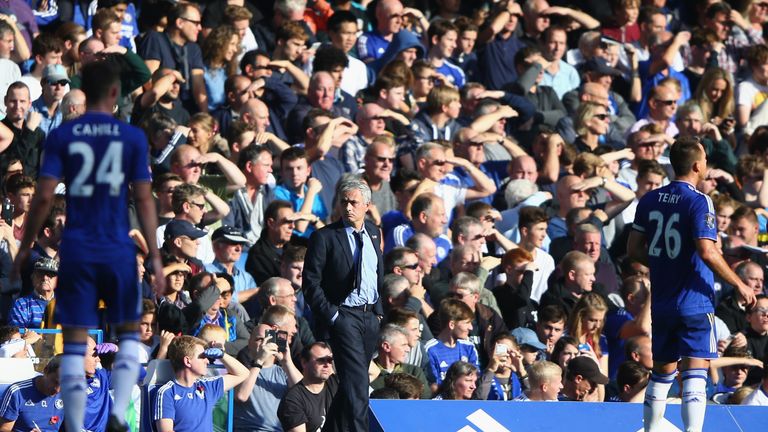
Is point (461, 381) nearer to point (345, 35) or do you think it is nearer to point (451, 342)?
point (451, 342)

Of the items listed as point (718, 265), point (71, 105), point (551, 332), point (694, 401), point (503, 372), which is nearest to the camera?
point (718, 265)

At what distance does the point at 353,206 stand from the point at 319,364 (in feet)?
4.95

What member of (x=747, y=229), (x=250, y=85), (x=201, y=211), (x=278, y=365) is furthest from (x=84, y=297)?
(x=747, y=229)

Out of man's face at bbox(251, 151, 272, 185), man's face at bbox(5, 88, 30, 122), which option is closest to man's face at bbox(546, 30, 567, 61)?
man's face at bbox(251, 151, 272, 185)

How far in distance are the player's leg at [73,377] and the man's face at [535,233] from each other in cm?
704

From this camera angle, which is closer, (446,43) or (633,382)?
(633,382)

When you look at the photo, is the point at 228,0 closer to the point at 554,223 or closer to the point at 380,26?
the point at 380,26

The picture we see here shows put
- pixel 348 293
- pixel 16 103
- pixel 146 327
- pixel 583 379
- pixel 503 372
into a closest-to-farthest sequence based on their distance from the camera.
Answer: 1. pixel 348 293
2. pixel 146 327
3. pixel 583 379
4. pixel 503 372
5. pixel 16 103

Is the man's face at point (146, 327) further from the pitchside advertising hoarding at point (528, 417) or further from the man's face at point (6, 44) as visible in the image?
the man's face at point (6, 44)

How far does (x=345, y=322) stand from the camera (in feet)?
35.2

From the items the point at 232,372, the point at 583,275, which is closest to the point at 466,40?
the point at 583,275

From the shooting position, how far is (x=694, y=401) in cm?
1017

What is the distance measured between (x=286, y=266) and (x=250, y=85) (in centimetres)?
295

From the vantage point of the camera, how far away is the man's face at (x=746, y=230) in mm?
15522
